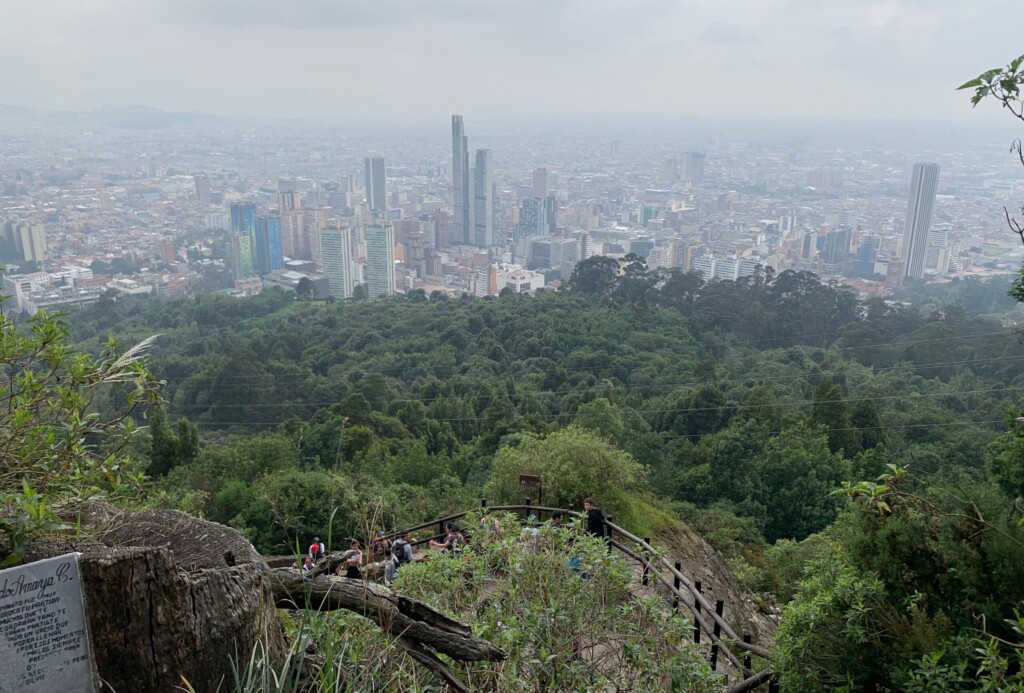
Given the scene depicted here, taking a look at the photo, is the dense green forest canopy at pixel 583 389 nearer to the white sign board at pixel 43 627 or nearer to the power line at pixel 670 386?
the power line at pixel 670 386

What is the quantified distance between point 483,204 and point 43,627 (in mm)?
81061

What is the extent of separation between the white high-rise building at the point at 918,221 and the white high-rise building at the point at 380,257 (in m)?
40.0

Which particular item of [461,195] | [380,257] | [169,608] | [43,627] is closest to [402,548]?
[169,608]

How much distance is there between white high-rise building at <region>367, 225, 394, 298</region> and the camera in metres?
61.2

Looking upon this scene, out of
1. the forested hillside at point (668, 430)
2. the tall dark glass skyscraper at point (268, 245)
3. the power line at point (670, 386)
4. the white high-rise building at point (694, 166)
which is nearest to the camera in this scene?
the forested hillside at point (668, 430)

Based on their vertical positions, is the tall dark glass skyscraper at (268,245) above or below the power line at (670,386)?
below

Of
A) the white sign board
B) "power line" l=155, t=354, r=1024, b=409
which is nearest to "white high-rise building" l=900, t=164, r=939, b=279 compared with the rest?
"power line" l=155, t=354, r=1024, b=409

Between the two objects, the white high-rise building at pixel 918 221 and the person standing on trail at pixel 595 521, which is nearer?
the person standing on trail at pixel 595 521

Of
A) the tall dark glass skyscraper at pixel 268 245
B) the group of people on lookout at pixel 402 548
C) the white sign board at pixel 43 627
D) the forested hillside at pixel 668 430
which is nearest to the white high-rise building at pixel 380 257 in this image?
the tall dark glass skyscraper at pixel 268 245

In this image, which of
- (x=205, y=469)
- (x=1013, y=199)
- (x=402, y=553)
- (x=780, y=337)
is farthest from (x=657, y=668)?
(x=1013, y=199)

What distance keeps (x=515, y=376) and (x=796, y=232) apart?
5519 centimetres

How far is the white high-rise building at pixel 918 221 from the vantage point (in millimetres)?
59938

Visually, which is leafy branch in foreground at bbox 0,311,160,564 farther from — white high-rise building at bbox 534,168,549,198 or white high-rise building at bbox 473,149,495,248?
white high-rise building at bbox 534,168,549,198

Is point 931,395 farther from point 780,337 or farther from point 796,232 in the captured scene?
point 796,232
